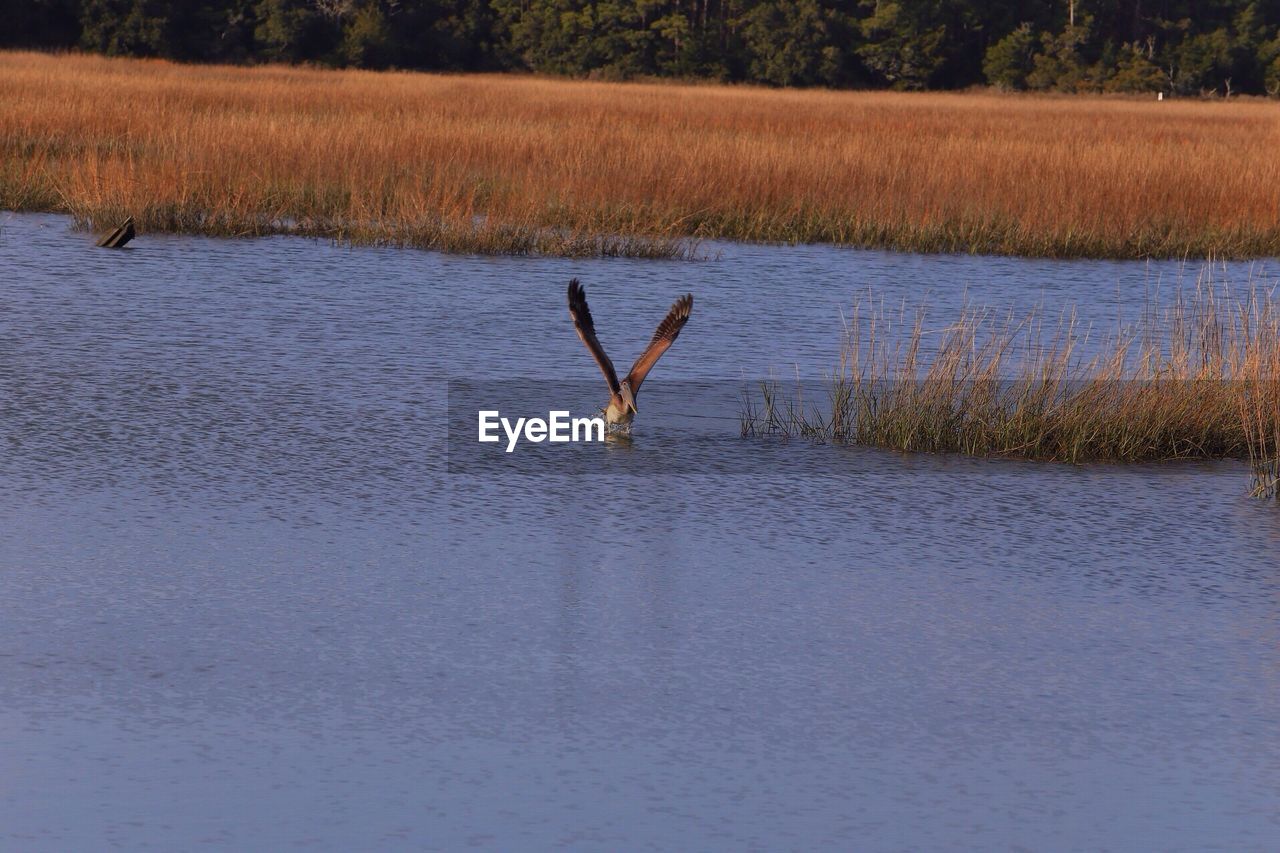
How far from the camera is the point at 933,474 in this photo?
7.59 metres

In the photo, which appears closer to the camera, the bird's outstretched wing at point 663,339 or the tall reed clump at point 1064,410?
the bird's outstretched wing at point 663,339

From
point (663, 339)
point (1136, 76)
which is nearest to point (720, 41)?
point (1136, 76)

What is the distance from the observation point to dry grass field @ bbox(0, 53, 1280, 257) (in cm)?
1527

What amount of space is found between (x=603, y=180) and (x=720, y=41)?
1618 inches

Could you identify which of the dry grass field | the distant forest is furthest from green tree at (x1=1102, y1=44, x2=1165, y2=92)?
the dry grass field

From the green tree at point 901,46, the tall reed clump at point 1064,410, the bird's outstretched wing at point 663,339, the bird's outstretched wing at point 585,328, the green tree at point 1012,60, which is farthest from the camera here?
the green tree at point 1012,60

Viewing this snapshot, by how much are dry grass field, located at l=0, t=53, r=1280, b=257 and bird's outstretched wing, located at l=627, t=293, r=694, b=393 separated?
6938 mm

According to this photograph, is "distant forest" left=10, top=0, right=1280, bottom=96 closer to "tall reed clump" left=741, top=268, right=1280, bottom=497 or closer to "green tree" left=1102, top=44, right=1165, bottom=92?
"green tree" left=1102, top=44, right=1165, bottom=92

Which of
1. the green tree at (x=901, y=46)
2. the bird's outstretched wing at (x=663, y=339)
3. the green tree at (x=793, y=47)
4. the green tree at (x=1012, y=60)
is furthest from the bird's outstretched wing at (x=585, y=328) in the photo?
the green tree at (x=1012, y=60)

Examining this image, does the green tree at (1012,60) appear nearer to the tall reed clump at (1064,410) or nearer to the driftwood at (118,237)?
the driftwood at (118,237)

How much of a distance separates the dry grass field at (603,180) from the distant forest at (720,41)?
24.6m

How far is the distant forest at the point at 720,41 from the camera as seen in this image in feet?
161

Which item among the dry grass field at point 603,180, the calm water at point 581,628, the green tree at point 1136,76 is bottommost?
the calm water at point 581,628

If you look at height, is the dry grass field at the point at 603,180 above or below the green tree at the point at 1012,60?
below
